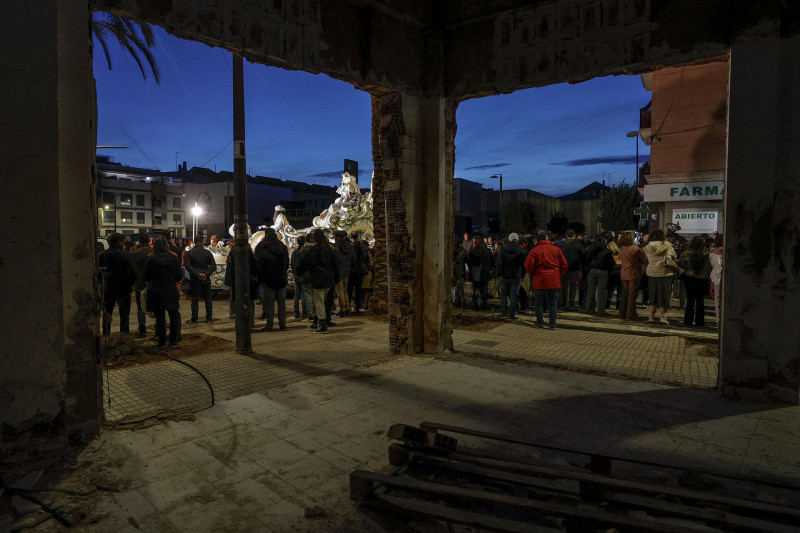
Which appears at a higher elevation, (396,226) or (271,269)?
(396,226)

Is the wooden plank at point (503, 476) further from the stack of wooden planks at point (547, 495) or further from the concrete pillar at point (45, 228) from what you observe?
the concrete pillar at point (45, 228)

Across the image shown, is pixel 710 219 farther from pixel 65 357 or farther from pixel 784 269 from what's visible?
pixel 65 357

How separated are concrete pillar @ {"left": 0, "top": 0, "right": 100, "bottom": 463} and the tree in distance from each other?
1524 inches

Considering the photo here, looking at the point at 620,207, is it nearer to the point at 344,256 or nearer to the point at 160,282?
the point at 344,256

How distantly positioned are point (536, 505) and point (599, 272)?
9725 millimetres

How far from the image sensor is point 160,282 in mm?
7848

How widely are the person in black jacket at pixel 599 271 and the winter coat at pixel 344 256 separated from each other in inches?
232

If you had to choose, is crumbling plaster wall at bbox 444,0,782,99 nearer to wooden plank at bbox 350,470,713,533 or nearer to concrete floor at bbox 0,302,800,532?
concrete floor at bbox 0,302,800,532

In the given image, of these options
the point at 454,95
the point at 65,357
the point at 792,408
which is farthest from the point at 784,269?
the point at 65,357

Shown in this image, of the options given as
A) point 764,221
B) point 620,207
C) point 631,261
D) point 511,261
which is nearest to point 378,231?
point 511,261

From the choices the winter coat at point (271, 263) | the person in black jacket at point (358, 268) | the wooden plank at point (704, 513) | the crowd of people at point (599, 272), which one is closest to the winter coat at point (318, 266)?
the winter coat at point (271, 263)

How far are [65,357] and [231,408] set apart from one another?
5.45 ft

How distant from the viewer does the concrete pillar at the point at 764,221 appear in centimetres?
482

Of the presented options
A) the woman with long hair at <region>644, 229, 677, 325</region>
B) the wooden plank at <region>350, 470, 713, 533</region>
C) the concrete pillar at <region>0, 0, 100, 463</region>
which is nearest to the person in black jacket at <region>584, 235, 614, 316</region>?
the woman with long hair at <region>644, 229, 677, 325</region>
